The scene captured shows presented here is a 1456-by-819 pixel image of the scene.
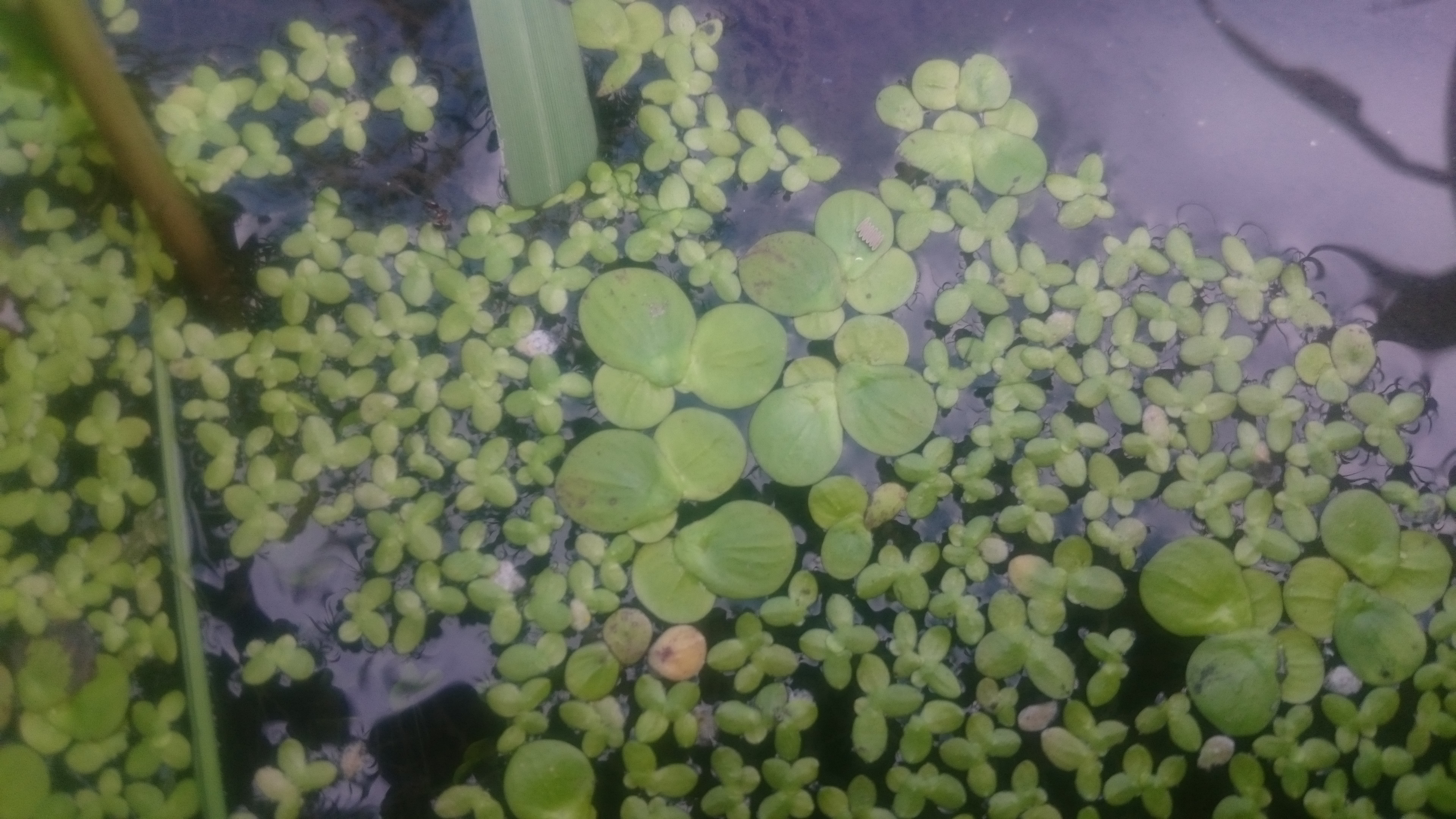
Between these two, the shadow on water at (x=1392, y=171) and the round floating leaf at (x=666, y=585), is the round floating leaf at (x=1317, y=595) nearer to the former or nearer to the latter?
the shadow on water at (x=1392, y=171)

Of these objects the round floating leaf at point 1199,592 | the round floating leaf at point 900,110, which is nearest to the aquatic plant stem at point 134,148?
the round floating leaf at point 900,110

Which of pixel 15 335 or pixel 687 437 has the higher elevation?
pixel 15 335

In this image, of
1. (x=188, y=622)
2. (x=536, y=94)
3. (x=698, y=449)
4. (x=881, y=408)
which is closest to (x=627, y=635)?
(x=698, y=449)

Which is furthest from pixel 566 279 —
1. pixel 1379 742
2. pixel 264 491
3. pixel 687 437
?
pixel 1379 742

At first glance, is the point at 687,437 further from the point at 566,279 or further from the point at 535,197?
the point at 535,197

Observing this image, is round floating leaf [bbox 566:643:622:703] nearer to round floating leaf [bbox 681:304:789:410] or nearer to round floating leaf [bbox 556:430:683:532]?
round floating leaf [bbox 556:430:683:532]

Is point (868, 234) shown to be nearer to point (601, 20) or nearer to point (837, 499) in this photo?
point (837, 499)
